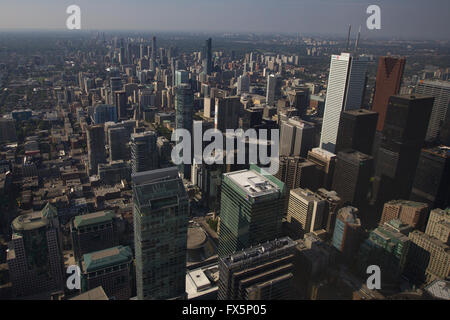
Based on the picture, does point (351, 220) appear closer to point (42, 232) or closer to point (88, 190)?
point (42, 232)

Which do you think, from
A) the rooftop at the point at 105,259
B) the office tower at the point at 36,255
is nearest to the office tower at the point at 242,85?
the rooftop at the point at 105,259

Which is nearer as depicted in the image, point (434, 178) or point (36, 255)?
point (36, 255)

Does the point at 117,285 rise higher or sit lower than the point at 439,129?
lower

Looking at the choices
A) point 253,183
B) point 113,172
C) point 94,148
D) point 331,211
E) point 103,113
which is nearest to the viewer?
point 253,183

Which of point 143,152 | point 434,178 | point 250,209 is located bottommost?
point 143,152

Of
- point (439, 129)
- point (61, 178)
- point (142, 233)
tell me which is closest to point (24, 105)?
point (61, 178)

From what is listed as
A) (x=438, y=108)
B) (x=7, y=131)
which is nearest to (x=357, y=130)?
(x=438, y=108)

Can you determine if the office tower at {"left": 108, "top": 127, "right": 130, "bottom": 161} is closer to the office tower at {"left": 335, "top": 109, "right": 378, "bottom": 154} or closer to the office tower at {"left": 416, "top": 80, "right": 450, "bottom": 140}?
the office tower at {"left": 335, "top": 109, "right": 378, "bottom": 154}

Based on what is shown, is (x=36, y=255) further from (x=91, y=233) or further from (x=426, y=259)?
(x=426, y=259)
